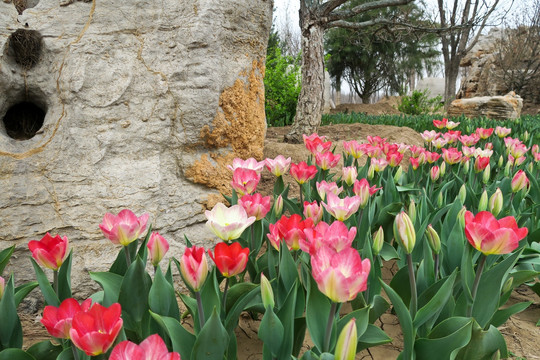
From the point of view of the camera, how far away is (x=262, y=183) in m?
3.22

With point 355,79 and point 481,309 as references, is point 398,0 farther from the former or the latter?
point 355,79

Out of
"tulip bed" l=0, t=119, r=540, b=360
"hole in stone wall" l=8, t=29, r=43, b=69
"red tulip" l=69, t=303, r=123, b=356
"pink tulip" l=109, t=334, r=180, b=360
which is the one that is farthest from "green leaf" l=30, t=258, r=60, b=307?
"hole in stone wall" l=8, t=29, r=43, b=69

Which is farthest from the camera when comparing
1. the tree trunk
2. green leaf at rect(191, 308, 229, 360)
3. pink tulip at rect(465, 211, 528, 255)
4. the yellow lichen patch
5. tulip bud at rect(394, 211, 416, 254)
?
the tree trunk

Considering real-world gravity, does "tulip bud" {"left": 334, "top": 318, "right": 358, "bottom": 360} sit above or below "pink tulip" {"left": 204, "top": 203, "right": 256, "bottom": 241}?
below

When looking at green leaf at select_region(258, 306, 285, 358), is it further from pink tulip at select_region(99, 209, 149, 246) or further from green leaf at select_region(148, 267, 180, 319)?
pink tulip at select_region(99, 209, 149, 246)

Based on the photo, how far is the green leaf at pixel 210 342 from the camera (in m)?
0.89

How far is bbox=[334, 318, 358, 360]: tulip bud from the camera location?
72 centimetres

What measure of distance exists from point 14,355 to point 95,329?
39 cm

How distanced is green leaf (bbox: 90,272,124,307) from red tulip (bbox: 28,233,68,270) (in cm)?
11

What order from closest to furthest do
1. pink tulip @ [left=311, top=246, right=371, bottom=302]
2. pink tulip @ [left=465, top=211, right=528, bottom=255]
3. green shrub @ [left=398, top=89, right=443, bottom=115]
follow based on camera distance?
1. pink tulip @ [left=311, top=246, right=371, bottom=302]
2. pink tulip @ [left=465, top=211, right=528, bottom=255]
3. green shrub @ [left=398, top=89, right=443, bottom=115]

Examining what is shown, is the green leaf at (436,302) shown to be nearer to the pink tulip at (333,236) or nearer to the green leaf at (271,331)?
the pink tulip at (333,236)

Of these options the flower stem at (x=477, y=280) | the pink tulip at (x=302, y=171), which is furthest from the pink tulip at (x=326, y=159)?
the flower stem at (x=477, y=280)

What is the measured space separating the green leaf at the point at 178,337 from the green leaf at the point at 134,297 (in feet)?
0.46

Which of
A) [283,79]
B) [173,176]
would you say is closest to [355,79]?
[283,79]
